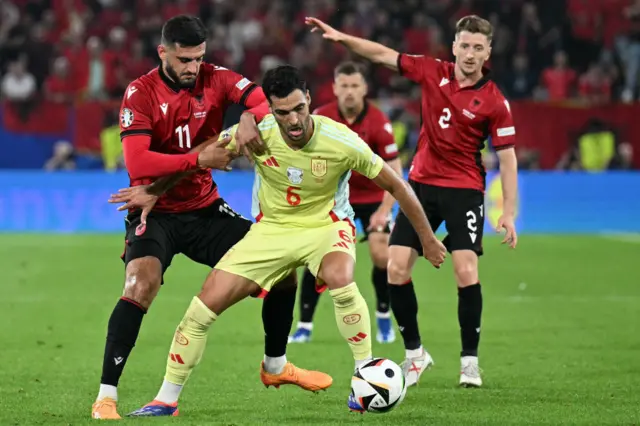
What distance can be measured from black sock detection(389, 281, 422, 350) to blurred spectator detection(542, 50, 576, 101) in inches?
533

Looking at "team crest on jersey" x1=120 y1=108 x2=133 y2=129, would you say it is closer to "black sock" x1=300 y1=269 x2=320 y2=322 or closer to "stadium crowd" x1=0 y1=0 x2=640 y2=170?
"black sock" x1=300 y1=269 x2=320 y2=322

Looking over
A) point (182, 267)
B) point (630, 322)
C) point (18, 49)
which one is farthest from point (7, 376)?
point (18, 49)

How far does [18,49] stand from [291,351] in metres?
13.8

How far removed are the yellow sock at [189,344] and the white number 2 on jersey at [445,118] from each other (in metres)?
2.24

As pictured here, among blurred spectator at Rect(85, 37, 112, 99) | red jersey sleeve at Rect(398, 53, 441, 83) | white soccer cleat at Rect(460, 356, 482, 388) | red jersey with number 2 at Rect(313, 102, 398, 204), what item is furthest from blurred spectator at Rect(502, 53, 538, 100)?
white soccer cleat at Rect(460, 356, 482, 388)

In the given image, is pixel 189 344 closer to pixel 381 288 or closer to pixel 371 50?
pixel 371 50

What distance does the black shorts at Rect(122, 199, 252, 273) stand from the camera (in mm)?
6492

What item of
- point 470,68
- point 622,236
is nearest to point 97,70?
point 622,236

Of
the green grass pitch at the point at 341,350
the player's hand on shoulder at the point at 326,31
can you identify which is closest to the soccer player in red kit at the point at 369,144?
the green grass pitch at the point at 341,350

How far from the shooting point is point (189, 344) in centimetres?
610

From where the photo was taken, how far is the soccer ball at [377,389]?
19.1ft

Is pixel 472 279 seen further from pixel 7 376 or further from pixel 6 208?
pixel 6 208

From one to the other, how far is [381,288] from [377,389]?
12.1ft

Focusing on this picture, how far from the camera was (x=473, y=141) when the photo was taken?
757cm
